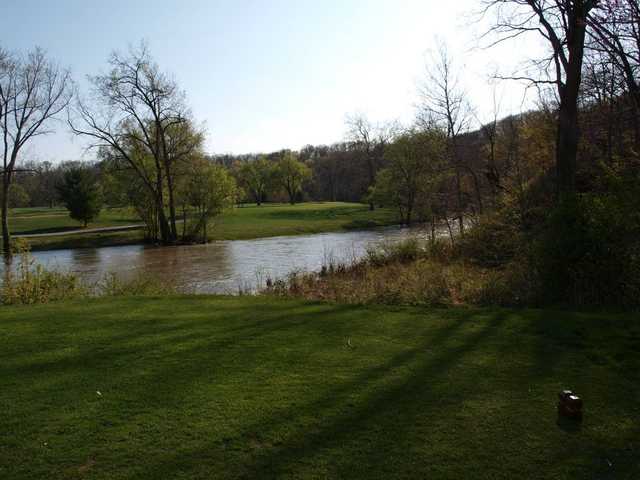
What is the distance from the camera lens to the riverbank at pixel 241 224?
125ft

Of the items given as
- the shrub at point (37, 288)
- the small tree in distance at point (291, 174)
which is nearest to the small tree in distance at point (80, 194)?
the shrub at point (37, 288)

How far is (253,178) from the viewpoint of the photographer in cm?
9362

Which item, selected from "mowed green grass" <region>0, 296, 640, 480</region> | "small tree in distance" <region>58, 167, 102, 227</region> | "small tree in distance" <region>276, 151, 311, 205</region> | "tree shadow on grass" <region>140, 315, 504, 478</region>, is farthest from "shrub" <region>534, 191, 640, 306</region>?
"small tree in distance" <region>276, 151, 311, 205</region>

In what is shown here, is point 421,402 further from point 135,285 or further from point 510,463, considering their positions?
point 135,285

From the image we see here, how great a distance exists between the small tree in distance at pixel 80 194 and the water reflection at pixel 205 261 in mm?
12861

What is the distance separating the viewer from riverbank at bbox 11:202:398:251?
38.1 m

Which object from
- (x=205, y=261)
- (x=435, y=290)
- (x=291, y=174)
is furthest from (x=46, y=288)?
(x=291, y=174)

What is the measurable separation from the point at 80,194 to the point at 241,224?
50.2 feet

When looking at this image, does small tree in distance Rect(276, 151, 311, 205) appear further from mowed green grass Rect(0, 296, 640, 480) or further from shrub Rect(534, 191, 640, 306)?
mowed green grass Rect(0, 296, 640, 480)

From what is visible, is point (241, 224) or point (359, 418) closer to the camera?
point (359, 418)

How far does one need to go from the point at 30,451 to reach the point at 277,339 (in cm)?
321

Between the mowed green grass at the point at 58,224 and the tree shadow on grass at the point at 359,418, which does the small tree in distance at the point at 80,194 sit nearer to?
the mowed green grass at the point at 58,224

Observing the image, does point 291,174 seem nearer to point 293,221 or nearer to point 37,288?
point 293,221

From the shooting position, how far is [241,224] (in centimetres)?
5094
